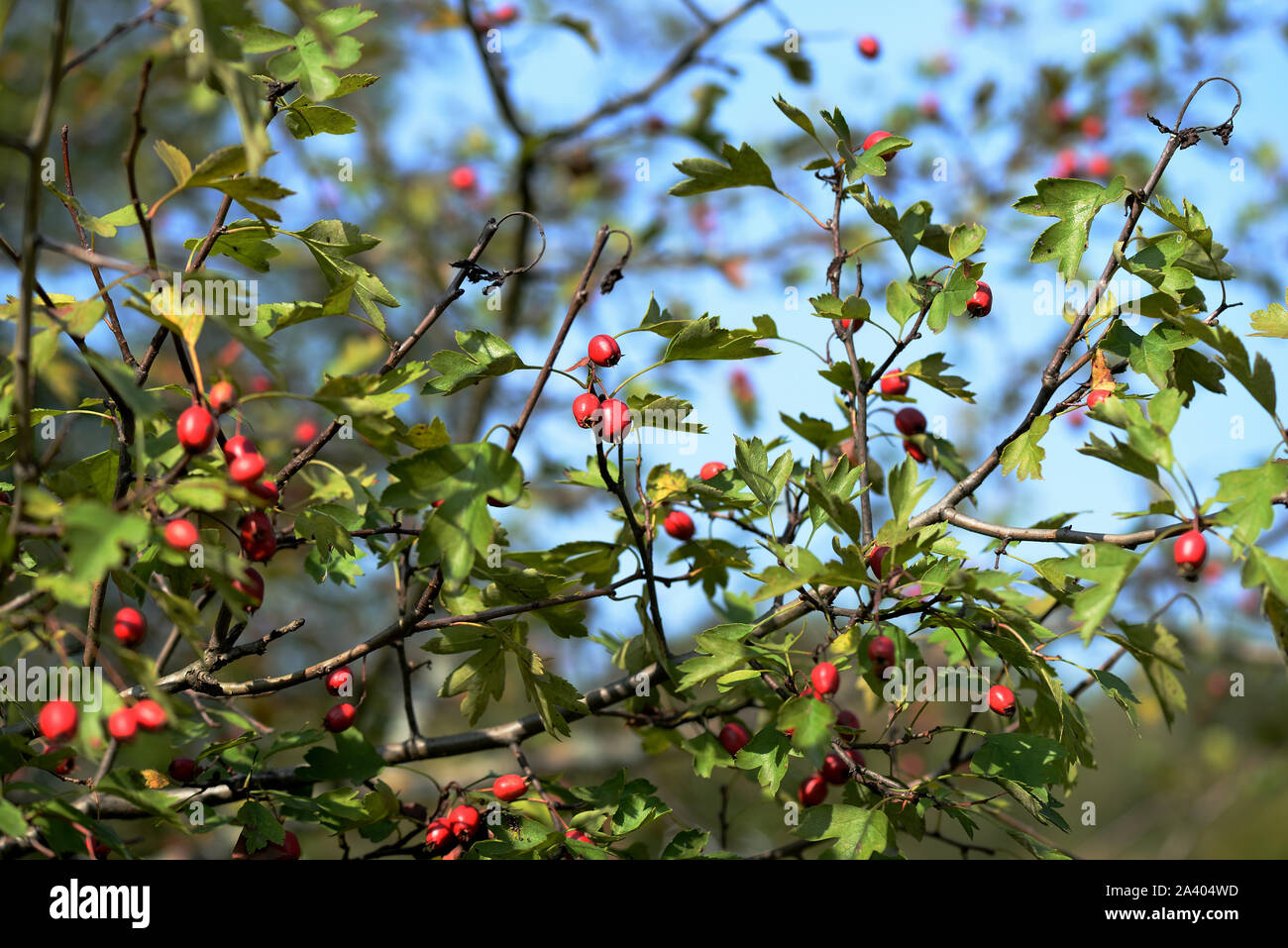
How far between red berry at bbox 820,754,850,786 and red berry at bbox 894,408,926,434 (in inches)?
28.8

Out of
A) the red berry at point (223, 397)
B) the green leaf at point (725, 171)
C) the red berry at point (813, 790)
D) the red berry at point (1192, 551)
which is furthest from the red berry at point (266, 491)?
the red berry at point (1192, 551)

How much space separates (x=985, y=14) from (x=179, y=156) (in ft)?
23.4

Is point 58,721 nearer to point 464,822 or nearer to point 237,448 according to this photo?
point 237,448

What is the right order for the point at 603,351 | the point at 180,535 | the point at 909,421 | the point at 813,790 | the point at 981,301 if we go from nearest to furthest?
the point at 180,535
the point at 603,351
the point at 981,301
the point at 813,790
the point at 909,421

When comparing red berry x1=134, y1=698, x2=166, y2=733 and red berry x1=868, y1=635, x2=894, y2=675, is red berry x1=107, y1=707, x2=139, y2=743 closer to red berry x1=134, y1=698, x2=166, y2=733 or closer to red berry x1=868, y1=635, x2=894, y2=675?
red berry x1=134, y1=698, x2=166, y2=733

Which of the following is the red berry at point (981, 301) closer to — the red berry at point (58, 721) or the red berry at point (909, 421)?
the red berry at point (909, 421)

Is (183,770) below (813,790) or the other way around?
the other way around

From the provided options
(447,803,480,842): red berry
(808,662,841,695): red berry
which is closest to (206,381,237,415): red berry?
(447,803,480,842): red berry

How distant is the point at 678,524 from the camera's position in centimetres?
202

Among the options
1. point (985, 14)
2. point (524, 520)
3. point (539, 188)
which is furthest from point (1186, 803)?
point (539, 188)

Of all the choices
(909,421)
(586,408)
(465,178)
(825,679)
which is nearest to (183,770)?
(586,408)

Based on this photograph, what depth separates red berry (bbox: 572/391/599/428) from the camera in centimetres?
159

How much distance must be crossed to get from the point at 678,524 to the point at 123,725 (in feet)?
3.67

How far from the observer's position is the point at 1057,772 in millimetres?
1574
